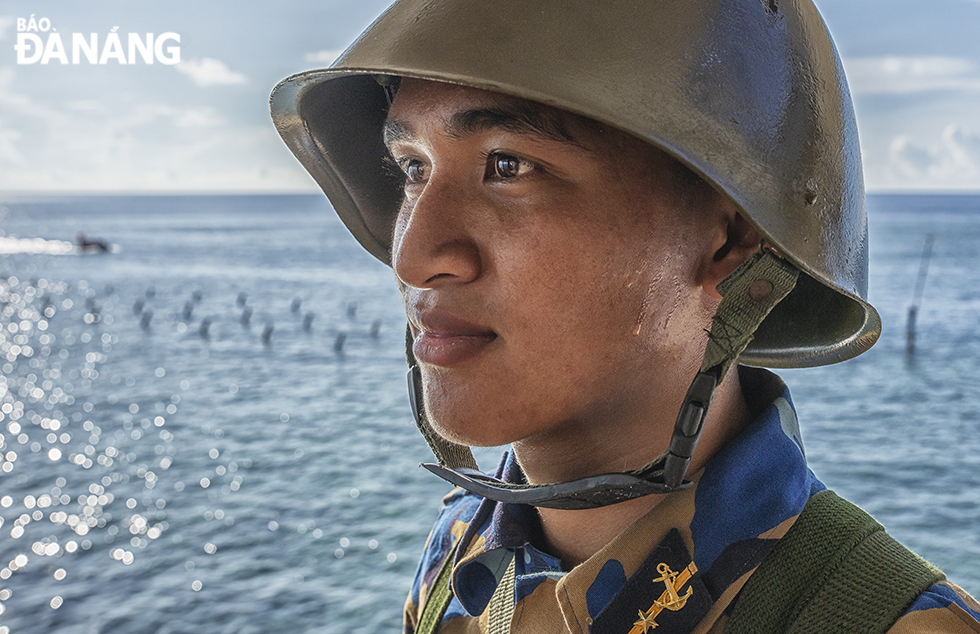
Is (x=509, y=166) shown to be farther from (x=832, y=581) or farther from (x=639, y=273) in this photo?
(x=832, y=581)

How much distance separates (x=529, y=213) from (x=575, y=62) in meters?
0.34

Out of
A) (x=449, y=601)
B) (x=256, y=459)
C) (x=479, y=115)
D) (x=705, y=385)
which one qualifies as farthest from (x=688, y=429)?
(x=256, y=459)

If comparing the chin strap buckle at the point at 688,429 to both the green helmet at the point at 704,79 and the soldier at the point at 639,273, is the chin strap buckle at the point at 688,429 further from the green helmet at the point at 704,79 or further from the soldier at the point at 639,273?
the green helmet at the point at 704,79

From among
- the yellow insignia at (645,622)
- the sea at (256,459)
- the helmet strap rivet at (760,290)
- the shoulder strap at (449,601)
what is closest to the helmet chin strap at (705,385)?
the helmet strap rivet at (760,290)

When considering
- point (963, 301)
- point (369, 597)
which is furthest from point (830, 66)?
point (963, 301)

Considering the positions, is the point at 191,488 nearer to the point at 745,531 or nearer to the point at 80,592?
the point at 80,592

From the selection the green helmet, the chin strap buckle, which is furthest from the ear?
the chin strap buckle

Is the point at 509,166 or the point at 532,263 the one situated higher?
the point at 509,166

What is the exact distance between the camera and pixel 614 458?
231 centimetres

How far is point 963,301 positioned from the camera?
6838 cm

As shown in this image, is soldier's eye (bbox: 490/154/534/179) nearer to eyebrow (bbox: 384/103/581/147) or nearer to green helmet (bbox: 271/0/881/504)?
eyebrow (bbox: 384/103/581/147)

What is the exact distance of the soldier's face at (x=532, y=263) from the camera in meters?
2.04

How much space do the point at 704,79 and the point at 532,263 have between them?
1.85 ft

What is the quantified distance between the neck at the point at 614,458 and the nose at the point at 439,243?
573mm
